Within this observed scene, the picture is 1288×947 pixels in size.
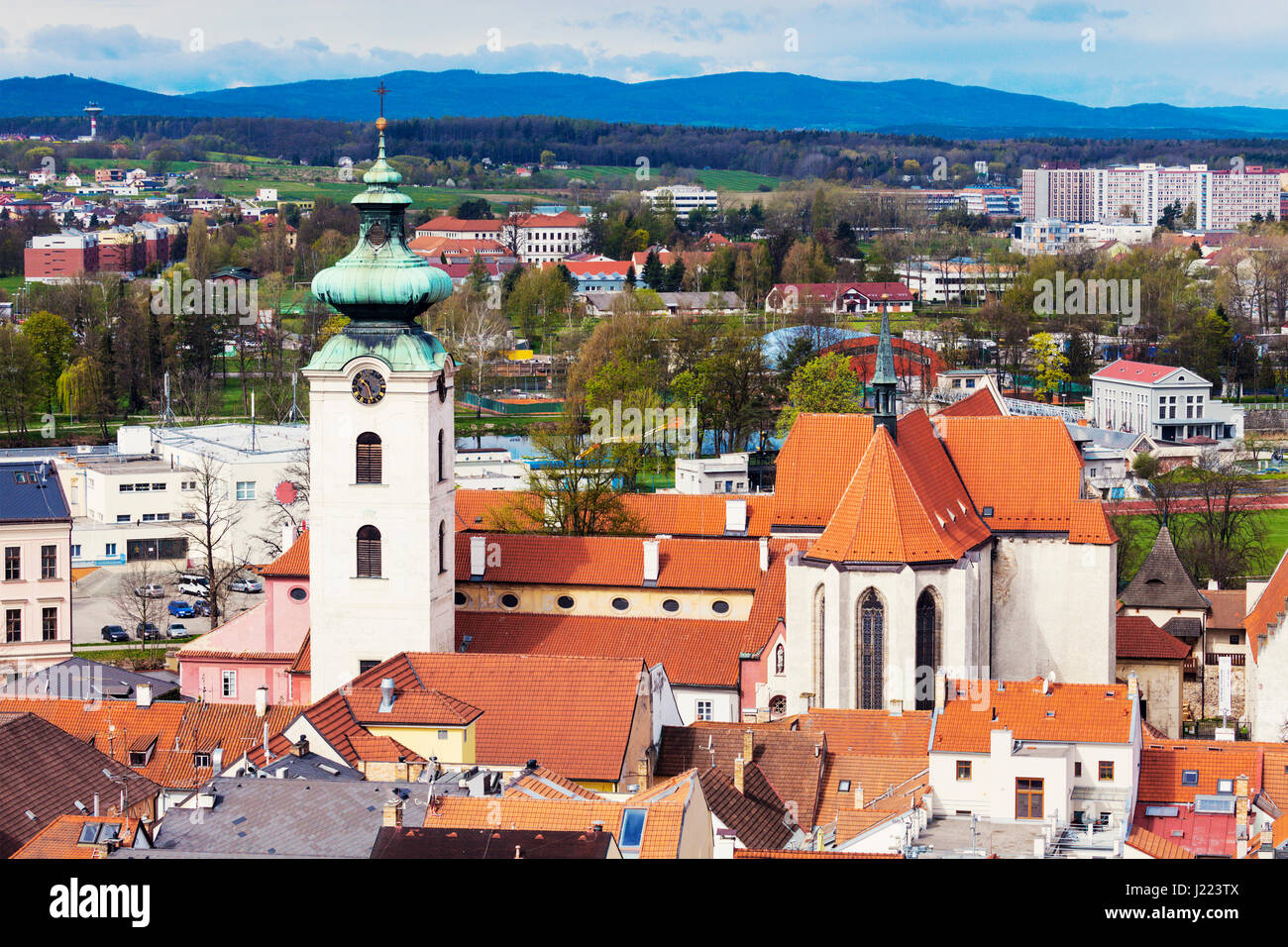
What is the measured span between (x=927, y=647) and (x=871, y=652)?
1422 millimetres

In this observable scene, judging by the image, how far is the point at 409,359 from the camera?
4616cm

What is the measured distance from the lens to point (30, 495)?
2313 inches

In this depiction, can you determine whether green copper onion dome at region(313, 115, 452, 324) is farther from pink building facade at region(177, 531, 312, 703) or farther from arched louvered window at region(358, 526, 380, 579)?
pink building facade at region(177, 531, 312, 703)

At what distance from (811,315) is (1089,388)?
68.6 ft

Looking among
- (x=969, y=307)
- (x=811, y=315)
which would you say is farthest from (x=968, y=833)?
(x=969, y=307)

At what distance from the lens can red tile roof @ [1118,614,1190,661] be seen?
185 feet

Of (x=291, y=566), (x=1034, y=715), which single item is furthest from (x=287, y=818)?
(x=291, y=566)

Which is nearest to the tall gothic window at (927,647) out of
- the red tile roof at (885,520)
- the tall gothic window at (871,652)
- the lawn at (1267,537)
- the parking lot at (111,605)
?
the tall gothic window at (871,652)

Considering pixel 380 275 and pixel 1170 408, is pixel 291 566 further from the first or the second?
pixel 1170 408

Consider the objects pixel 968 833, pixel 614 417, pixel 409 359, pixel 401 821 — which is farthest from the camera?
pixel 614 417

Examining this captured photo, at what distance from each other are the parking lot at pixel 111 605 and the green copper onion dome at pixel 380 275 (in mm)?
24156

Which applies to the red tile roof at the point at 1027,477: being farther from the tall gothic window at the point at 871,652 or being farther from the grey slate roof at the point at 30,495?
the grey slate roof at the point at 30,495
